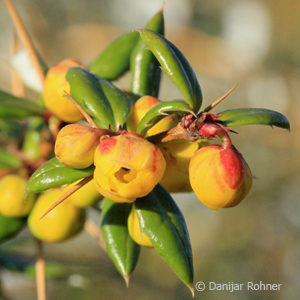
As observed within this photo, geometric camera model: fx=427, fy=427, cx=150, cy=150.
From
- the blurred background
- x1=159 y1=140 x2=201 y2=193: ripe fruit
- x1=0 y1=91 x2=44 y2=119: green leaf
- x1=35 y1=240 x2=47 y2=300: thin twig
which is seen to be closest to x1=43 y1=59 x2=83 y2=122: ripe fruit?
x1=0 y1=91 x2=44 y2=119: green leaf

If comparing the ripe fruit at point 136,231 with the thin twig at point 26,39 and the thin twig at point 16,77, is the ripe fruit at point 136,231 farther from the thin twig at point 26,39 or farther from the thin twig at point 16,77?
the thin twig at point 16,77

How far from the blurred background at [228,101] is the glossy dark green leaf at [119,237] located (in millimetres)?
1401

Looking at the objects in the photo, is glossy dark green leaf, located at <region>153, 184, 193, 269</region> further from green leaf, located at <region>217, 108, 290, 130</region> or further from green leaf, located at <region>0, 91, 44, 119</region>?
green leaf, located at <region>0, 91, 44, 119</region>

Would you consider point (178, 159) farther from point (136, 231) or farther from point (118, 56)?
point (118, 56)

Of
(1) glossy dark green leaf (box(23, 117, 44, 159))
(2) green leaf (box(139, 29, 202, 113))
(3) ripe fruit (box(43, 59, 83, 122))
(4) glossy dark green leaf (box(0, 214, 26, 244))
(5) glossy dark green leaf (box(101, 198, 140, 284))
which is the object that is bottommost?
(4) glossy dark green leaf (box(0, 214, 26, 244))

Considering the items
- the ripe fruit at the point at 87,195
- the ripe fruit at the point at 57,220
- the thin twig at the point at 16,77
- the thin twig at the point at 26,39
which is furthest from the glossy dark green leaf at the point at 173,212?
the thin twig at the point at 16,77

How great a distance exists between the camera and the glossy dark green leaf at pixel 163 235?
1.74 feet

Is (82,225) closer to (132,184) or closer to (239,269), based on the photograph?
(132,184)

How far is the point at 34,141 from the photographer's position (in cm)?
94

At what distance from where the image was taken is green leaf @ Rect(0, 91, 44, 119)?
75cm

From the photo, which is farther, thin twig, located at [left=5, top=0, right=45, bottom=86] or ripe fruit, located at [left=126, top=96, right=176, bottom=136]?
thin twig, located at [left=5, top=0, right=45, bottom=86]

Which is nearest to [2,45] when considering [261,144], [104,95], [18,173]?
[261,144]

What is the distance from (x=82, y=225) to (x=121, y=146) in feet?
1.31

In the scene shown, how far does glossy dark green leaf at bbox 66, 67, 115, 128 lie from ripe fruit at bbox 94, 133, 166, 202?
0.08 metres
